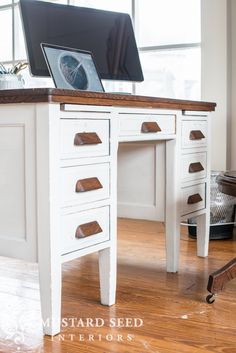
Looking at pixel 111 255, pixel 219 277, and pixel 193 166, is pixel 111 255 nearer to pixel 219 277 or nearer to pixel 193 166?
pixel 219 277

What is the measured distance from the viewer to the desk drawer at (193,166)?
7.85 feet

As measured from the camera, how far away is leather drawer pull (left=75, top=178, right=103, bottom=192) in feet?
5.49

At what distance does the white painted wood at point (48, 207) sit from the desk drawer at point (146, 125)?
409mm

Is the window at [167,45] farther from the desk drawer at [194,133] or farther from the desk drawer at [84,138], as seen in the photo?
the desk drawer at [84,138]

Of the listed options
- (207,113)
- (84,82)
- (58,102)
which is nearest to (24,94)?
(58,102)

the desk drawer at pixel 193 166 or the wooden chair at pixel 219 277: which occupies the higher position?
the desk drawer at pixel 193 166

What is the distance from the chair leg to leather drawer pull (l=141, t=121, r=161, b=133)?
595mm

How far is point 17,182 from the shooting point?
1.62m

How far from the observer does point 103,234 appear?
182 cm

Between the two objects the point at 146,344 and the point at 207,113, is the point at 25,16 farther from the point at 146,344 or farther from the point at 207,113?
the point at 146,344

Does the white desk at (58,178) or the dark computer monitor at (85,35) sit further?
the dark computer monitor at (85,35)

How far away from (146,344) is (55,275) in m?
0.34

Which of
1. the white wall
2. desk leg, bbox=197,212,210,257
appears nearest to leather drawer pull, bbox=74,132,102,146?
desk leg, bbox=197,212,210,257

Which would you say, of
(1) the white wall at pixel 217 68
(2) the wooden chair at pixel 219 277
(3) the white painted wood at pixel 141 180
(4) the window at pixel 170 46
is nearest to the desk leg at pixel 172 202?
(3) the white painted wood at pixel 141 180
